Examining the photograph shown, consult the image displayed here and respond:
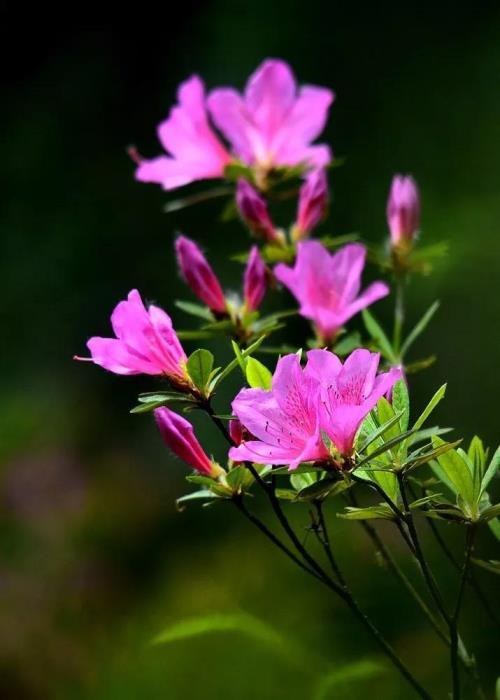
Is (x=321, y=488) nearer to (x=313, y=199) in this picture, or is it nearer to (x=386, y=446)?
(x=386, y=446)

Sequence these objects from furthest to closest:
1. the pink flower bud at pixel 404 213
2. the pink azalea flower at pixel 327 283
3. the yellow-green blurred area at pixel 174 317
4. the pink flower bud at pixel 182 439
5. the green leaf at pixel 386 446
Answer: the yellow-green blurred area at pixel 174 317 < the pink flower bud at pixel 404 213 < the pink azalea flower at pixel 327 283 < the pink flower bud at pixel 182 439 < the green leaf at pixel 386 446

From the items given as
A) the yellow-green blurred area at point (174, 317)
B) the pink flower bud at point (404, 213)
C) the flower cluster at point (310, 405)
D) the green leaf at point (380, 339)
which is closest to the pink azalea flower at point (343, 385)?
→ the flower cluster at point (310, 405)

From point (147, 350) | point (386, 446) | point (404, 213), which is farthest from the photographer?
point (404, 213)

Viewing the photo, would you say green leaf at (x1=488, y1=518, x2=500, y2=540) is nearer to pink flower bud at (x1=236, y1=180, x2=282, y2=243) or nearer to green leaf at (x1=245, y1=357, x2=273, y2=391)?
green leaf at (x1=245, y1=357, x2=273, y2=391)

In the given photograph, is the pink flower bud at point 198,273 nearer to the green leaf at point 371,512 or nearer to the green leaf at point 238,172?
the green leaf at point 238,172

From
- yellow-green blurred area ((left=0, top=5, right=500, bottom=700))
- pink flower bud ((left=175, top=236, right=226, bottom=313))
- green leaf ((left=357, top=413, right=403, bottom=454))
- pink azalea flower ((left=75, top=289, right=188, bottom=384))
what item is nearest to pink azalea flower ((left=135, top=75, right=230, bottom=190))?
pink flower bud ((left=175, top=236, right=226, bottom=313))

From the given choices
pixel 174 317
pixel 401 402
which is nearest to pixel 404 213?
pixel 401 402

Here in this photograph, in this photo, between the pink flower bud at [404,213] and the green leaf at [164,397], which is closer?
the green leaf at [164,397]
